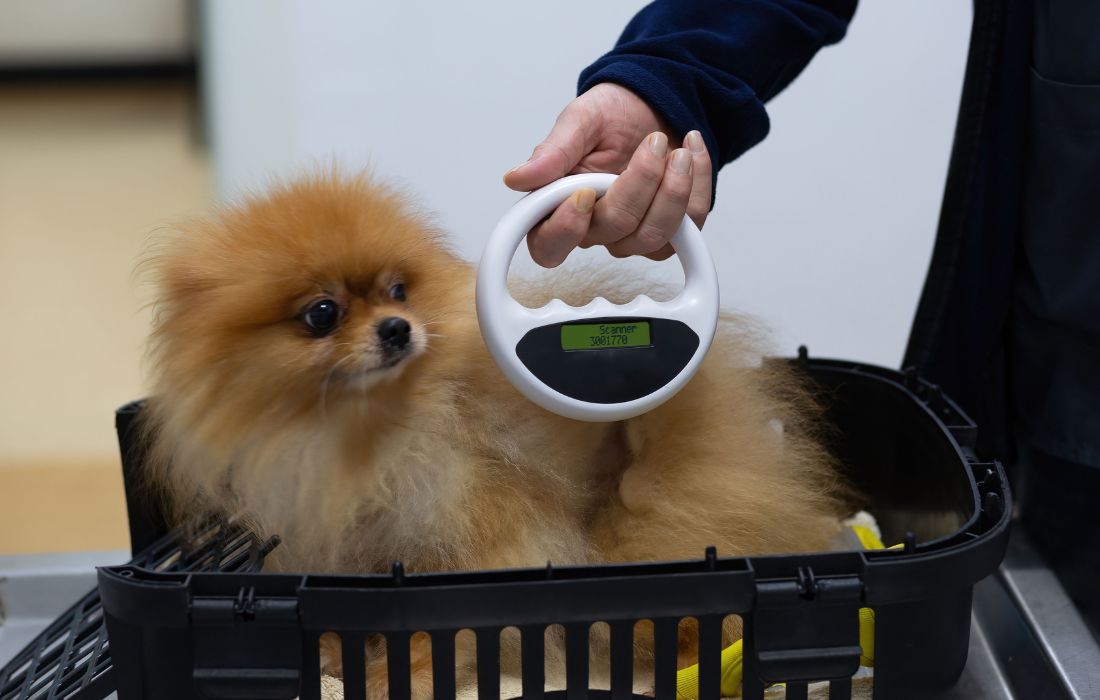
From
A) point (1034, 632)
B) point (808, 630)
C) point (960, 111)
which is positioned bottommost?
point (1034, 632)

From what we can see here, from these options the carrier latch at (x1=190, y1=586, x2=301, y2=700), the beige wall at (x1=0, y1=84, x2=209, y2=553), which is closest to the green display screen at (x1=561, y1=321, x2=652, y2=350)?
the carrier latch at (x1=190, y1=586, x2=301, y2=700)

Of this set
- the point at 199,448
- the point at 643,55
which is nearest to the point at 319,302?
the point at 199,448

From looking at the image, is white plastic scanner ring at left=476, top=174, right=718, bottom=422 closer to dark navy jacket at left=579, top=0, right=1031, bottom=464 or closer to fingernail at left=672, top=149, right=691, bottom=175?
fingernail at left=672, top=149, right=691, bottom=175

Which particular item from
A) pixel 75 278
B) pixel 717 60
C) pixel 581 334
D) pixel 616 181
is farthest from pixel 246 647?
pixel 75 278

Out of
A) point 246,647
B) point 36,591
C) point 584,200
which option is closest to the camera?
point 246,647

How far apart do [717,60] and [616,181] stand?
0.29 meters

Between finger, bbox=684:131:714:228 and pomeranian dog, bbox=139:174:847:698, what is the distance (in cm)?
15

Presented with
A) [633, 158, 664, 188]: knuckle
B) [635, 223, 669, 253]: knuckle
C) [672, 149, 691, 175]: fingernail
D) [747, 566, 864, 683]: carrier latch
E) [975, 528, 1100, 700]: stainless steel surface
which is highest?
[672, 149, 691, 175]: fingernail

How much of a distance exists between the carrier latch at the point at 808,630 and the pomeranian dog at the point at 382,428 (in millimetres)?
221

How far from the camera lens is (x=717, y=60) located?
1.04 metres

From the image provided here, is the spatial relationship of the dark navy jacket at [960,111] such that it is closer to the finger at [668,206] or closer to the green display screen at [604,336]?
the finger at [668,206]

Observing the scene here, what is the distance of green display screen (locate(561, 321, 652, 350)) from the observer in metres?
0.83

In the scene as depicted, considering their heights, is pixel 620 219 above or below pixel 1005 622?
above

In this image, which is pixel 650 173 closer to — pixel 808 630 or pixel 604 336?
pixel 604 336
